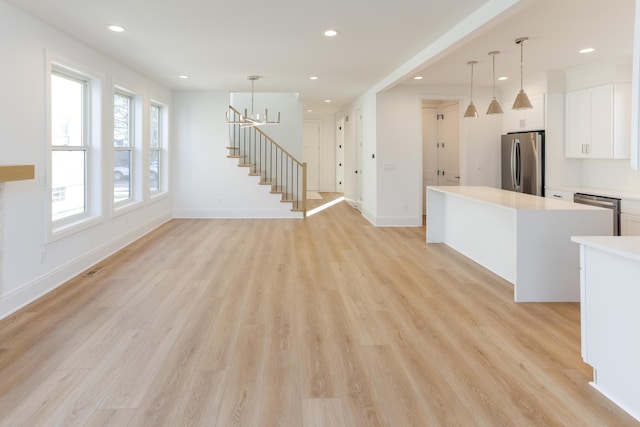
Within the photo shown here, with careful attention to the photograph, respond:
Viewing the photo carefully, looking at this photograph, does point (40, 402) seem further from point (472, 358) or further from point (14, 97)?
point (14, 97)

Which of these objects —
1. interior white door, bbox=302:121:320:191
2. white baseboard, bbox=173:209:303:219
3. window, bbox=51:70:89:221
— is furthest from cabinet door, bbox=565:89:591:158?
interior white door, bbox=302:121:320:191

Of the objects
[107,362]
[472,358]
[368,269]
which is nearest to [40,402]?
[107,362]

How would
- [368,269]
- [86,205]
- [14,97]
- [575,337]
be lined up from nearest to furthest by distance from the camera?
[575,337]
[14,97]
[368,269]
[86,205]

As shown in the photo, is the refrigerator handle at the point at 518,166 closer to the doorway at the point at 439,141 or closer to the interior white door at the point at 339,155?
the doorway at the point at 439,141

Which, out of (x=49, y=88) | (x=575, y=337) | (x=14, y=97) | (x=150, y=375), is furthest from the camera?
(x=49, y=88)

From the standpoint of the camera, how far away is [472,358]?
2914 millimetres

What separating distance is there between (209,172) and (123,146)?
8.59 ft

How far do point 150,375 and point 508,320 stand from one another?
2636 millimetres

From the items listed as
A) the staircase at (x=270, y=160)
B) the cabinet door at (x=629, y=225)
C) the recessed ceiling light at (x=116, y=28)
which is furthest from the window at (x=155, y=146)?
the cabinet door at (x=629, y=225)

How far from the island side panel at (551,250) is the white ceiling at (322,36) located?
1.77 metres

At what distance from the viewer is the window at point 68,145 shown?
4883 millimetres

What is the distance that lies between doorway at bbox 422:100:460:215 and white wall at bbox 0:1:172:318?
6765mm

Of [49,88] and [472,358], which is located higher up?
[49,88]

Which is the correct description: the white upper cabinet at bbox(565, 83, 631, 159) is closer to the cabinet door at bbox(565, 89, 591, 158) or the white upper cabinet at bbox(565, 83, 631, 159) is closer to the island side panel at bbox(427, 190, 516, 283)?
the cabinet door at bbox(565, 89, 591, 158)
